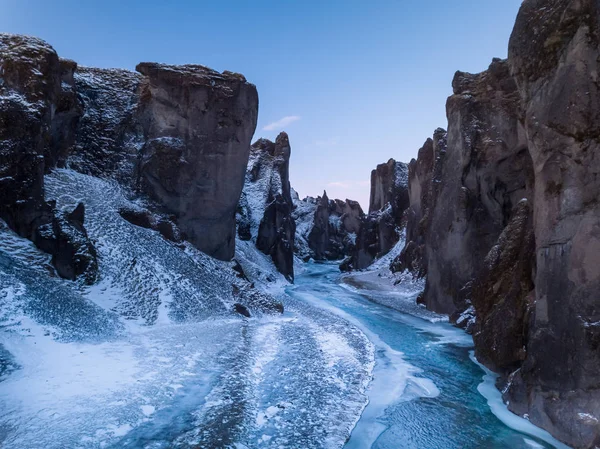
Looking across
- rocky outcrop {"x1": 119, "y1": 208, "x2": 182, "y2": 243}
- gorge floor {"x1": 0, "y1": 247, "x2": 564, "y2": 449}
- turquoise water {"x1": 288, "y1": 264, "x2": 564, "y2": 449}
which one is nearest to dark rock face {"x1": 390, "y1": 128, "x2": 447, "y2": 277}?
turquoise water {"x1": 288, "y1": 264, "x2": 564, "y2": 449}

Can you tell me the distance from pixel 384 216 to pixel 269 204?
75.8 ft

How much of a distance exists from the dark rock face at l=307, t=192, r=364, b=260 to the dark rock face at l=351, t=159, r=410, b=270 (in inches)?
575

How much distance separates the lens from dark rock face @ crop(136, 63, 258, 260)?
29000 mm

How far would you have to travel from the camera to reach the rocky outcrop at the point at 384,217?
210ft

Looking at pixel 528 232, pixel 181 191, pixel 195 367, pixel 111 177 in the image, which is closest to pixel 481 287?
pixel 528 232

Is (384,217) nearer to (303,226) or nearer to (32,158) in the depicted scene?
(303,226)

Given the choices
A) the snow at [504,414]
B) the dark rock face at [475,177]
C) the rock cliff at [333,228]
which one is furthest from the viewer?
the rock cliff at [333,228]

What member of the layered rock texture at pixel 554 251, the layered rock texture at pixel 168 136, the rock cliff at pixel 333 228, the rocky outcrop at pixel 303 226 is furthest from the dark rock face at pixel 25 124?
the rock cliff at pixel 333 228

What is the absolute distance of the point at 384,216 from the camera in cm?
6600

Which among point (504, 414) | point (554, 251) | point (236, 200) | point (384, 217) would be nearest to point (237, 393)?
point (504, 414)

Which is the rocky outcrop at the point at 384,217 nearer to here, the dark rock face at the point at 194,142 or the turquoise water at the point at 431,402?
the dark rock face at the point at 194,142

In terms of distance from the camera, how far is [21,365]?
10758 mm

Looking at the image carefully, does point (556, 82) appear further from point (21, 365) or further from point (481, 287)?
point (21, 365)

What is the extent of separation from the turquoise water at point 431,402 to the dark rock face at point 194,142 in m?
14.6
